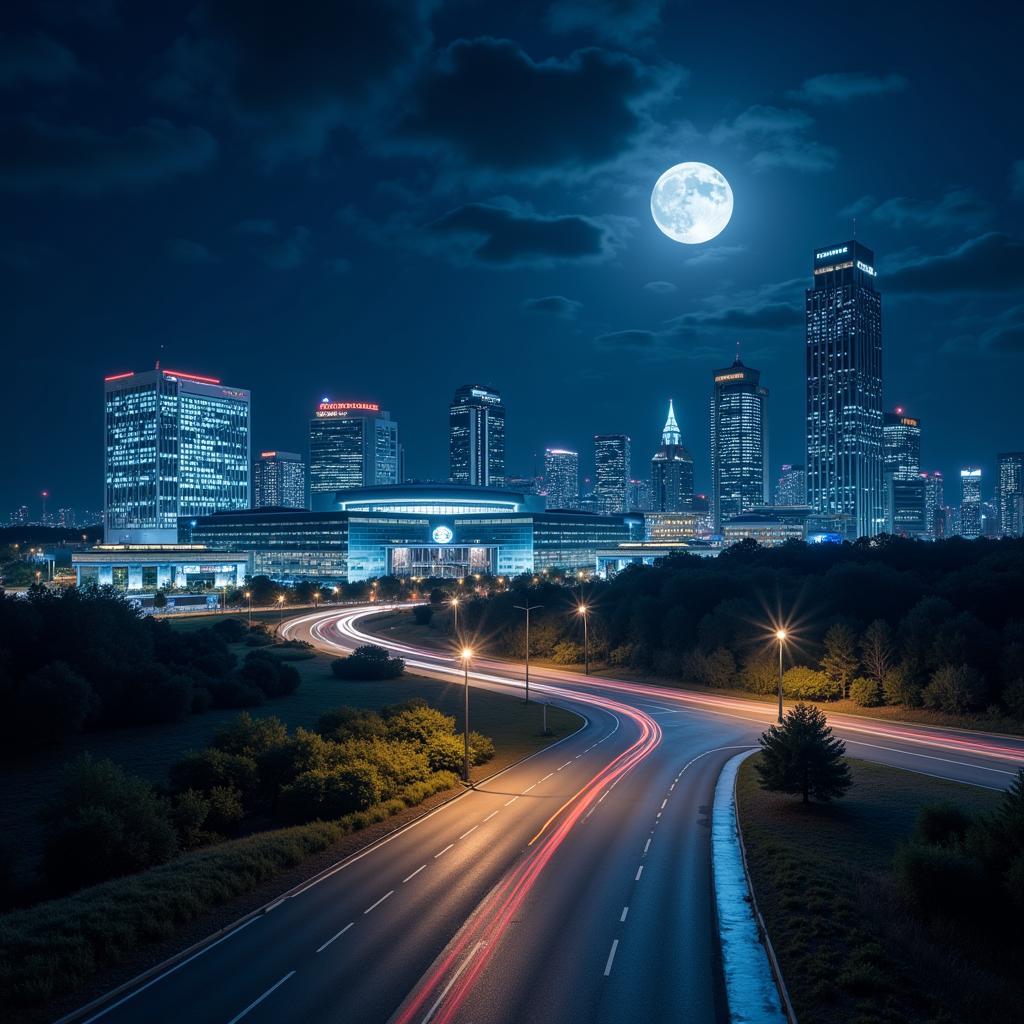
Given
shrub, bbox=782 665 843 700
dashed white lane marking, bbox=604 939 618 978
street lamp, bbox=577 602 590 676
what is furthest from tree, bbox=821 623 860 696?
dashed white lane marking, bbox=604 939 618 978

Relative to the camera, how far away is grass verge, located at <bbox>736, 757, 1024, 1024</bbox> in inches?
746

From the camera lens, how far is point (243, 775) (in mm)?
37844

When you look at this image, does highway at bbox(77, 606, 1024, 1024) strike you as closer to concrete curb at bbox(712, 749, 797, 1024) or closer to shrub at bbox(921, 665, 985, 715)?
concrete curb at bbox(712, 749, 797, 1024)

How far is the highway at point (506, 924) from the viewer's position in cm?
1909

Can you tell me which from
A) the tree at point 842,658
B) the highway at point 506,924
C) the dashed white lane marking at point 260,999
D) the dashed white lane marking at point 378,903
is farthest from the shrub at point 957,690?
the dashed white lane marking at point 260,999

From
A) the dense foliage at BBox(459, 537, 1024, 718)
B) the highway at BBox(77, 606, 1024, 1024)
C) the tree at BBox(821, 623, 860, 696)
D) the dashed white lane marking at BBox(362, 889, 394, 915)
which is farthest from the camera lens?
the tree at BBox(821, 623, 860, 696)

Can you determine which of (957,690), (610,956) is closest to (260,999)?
(610,956)

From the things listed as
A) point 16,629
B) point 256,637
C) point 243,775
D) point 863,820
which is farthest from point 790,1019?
point 256,637

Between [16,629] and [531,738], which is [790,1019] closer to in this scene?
[531,738]

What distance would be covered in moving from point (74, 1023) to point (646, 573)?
101057 mm

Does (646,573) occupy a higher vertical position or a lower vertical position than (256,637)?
higher

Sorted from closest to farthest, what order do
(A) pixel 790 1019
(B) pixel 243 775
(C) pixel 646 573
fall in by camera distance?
(A) pixel 790 1019 < (B) pixel 243 775 < (C) pixel 646 573

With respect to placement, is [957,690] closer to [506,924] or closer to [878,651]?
[878,651]

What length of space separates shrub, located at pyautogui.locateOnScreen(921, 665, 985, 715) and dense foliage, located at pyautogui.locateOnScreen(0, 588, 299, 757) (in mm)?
54858
